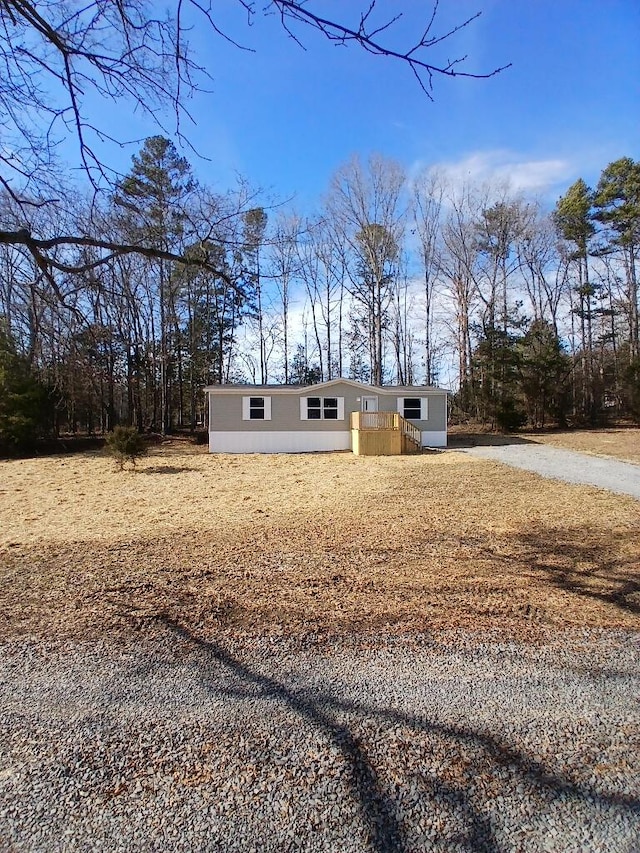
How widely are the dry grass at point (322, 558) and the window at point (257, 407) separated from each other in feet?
28.2

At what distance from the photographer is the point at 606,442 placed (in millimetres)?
16656

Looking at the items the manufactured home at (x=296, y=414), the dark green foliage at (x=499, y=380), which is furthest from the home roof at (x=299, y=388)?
the dark green foliage at (x=499, y=380)

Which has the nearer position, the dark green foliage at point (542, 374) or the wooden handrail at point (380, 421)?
the wooden handrail at point (380, 421)

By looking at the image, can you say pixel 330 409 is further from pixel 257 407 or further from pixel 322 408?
pixel 257 407

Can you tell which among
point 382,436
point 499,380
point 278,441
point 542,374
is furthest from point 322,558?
point 542,374

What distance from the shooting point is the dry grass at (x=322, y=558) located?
307 cm

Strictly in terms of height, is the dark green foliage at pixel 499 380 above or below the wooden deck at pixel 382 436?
above

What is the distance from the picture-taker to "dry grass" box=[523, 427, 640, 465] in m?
13.4

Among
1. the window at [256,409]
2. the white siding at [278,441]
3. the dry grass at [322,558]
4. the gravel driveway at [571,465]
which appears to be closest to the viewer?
the dry grass at [322,558]

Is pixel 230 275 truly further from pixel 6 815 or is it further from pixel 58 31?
pixel 6 815

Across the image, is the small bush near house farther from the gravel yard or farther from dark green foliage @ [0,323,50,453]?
the gravel yard

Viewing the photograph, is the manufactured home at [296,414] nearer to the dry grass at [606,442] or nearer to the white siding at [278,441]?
the white siding at [278,441]

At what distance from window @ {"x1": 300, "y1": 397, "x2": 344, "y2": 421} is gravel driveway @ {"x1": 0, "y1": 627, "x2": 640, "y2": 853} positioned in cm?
1502

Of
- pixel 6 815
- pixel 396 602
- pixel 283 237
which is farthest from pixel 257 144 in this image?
pixel 6 815
